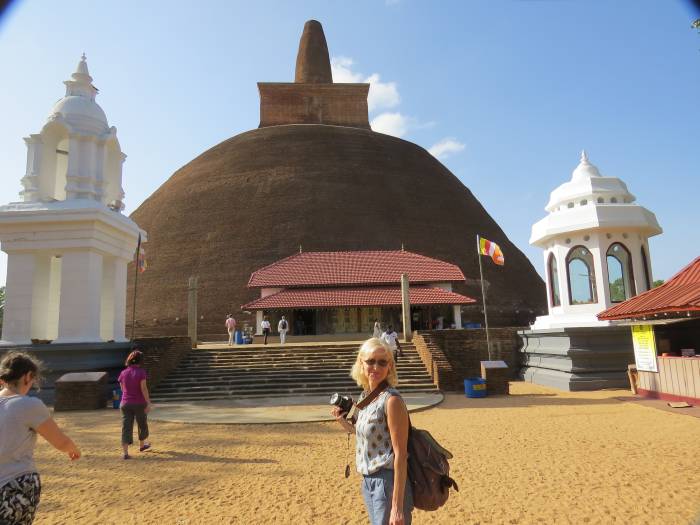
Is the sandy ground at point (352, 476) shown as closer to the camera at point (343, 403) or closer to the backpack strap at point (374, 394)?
the camera at point (343, 403)

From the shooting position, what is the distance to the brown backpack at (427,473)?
7.43ft

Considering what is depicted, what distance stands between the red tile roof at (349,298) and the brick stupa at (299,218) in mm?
9058

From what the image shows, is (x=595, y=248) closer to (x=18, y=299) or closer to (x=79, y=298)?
(x=79, y=298)

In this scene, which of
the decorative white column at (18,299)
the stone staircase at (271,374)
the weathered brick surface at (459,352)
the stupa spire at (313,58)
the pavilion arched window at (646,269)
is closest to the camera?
the decorative white column at (18,299)

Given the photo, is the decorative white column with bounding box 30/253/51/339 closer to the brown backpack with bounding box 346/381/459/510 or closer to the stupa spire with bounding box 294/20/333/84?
the brown backpack with bounding box 346/381/459/510

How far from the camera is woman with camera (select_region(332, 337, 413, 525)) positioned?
224 centimetres

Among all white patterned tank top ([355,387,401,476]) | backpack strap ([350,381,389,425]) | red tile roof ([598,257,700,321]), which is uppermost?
red tile roof ([598,257,700,321])

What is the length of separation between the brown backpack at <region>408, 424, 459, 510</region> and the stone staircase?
34.8ft

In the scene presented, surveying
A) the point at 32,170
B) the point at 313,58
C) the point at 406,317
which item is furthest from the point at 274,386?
the point at 313,58

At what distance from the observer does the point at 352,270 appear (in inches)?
1029

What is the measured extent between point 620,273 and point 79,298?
51.4ft

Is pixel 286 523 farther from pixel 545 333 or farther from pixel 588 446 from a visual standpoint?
pixel 545 333

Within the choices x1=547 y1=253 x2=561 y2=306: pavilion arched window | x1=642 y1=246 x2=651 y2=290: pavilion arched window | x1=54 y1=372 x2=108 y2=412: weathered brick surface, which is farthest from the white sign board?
x1=54 y1=372 x2=108 y2=412: weathered brick surface

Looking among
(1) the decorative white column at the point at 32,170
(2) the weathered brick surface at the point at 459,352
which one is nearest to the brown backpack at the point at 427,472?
(2) the weathered brick surface at the point at 459,352
